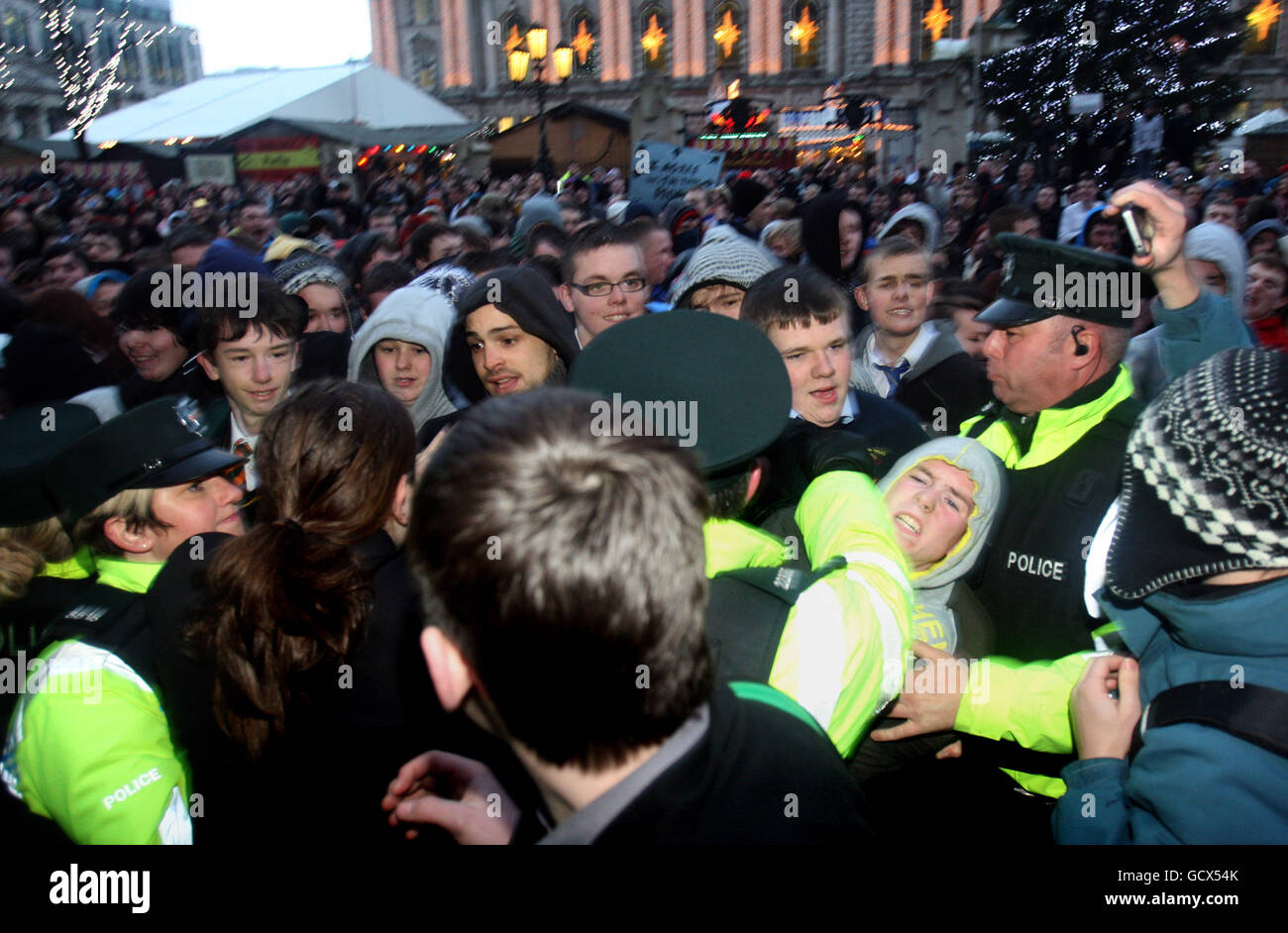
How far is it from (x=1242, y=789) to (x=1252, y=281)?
4.77 metres

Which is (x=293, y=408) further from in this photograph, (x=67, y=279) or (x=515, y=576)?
(x=67, y=279)

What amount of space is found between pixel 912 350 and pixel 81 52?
61919mm

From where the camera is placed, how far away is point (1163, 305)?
2.61 m

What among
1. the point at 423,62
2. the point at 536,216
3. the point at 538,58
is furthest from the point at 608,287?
the point at 423,62

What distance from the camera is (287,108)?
19766 millimetres

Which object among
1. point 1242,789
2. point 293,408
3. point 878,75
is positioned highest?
point 878,75

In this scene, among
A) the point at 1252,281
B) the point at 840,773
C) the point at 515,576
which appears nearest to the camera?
the point at 515,576

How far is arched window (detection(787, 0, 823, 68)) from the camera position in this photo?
173ft

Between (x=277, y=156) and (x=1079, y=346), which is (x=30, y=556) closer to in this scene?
(x=1079, y=346)

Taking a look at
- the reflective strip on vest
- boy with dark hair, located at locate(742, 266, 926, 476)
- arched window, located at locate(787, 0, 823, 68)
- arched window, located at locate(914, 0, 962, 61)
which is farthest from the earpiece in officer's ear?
arched window, located at locate(787, 0, 823, 68)

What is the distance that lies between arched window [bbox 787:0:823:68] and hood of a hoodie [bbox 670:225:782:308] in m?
54.8

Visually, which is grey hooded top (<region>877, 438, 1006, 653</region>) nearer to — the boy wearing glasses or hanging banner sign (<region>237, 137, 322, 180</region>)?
the boy wearing glasses
